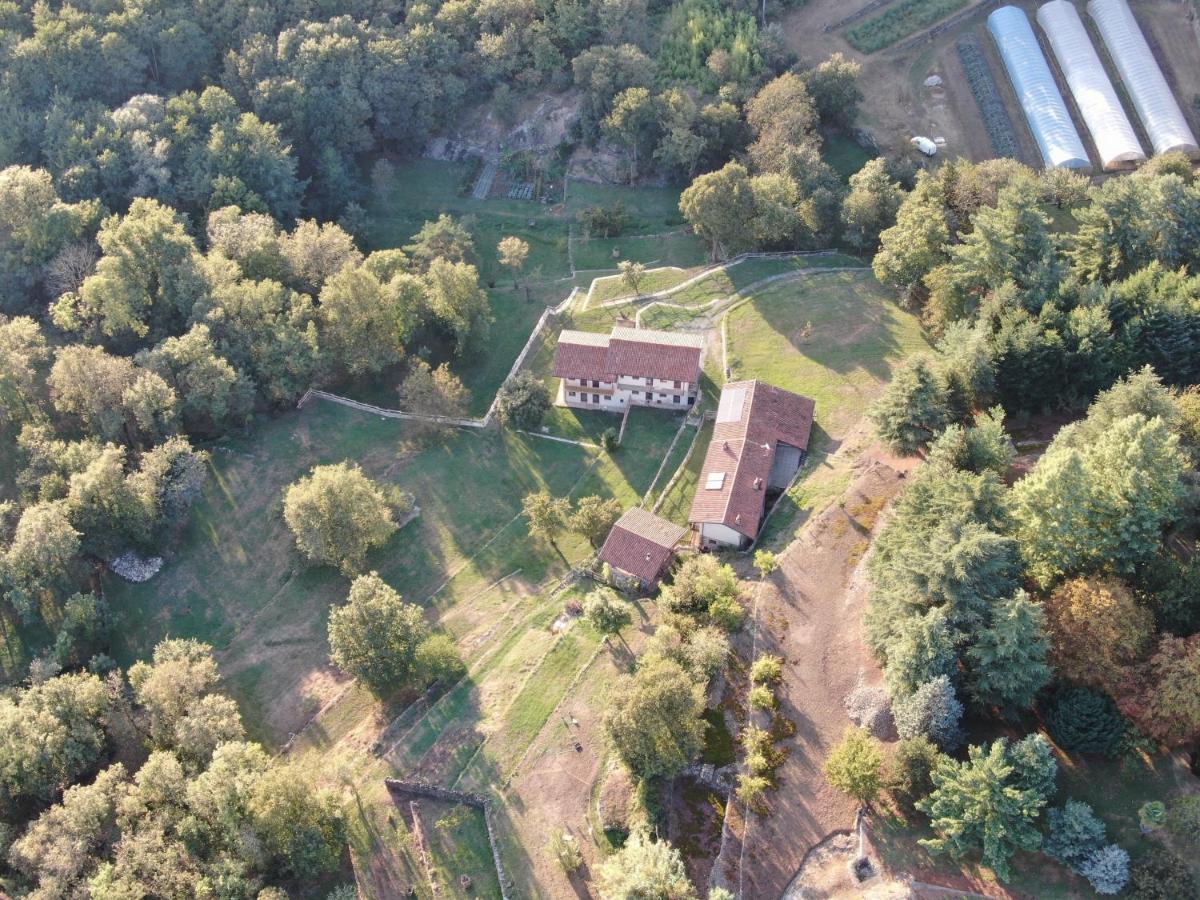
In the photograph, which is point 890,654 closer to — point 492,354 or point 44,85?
point 492,354

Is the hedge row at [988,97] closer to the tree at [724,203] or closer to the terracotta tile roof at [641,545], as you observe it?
the tree at [724,203]

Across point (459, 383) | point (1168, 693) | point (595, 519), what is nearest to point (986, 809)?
point (1168, 693)

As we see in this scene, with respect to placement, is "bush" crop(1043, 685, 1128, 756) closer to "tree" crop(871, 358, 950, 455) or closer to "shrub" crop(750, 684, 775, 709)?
"shrub" crop(750, 684, 775, 709)

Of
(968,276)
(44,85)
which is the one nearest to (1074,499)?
(968,276)

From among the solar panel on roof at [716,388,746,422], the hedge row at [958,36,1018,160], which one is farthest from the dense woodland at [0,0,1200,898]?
the solar panel on roof at [716,388,746,422]

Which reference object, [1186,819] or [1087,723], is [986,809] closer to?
[1087,723]

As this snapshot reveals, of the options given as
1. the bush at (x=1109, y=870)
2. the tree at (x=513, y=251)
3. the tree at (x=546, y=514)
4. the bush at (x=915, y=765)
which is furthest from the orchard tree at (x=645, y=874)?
the tree at (x=513, y=251)
